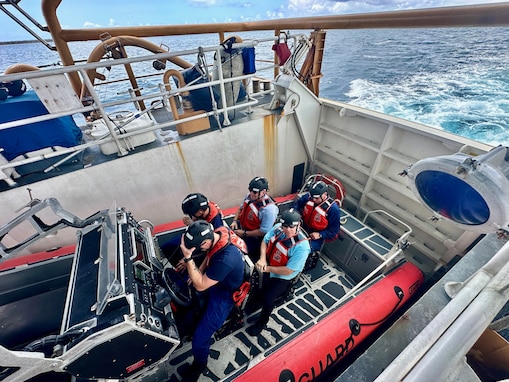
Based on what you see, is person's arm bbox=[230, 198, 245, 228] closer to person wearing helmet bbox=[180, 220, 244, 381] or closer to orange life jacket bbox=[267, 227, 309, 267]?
orange life jacket bbox=[267, 227, 309, 267]

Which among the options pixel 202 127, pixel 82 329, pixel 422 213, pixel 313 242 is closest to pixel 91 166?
pixel 202 127

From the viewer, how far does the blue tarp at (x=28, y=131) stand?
2197mm

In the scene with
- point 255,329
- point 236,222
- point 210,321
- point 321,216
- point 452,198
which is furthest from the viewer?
point 236,222

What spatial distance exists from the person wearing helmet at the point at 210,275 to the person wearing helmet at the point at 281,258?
1.67 feet

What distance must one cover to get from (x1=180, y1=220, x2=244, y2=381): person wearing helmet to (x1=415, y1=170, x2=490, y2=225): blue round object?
1.42 m

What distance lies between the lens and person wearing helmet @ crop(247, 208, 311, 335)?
2.28m

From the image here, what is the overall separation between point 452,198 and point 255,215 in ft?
6.56

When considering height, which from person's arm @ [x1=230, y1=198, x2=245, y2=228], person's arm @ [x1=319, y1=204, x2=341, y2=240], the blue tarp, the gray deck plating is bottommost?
the gray deck plating

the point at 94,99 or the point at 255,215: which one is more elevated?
the point at 94,99

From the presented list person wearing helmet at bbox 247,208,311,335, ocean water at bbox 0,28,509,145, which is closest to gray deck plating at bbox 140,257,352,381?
person wearing helmet at bbox 247,208,311,335

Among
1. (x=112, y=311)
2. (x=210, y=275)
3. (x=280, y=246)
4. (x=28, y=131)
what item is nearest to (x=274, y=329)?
(x=280, y=246)

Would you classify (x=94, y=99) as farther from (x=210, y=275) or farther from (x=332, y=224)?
(x=332, y=224)

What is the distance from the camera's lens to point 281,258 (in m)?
2.40

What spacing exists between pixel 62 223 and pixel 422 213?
13.1 feet
